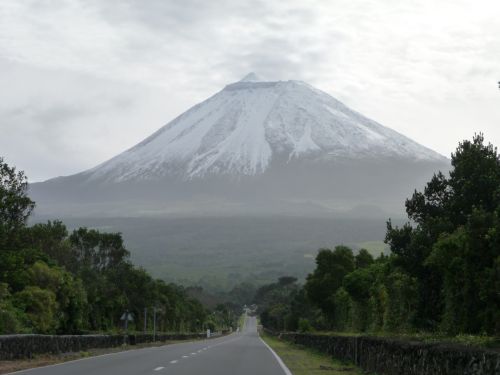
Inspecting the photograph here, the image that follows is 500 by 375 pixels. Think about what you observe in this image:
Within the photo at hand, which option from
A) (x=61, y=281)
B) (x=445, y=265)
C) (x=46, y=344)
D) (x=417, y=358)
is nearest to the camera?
(x=417, y=358)

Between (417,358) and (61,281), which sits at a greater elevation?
(61,281)

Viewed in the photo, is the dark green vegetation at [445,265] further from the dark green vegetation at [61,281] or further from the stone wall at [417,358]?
the dark green vegetation at [61,281]

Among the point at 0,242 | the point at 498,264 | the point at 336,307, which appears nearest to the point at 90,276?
the point at 336,307

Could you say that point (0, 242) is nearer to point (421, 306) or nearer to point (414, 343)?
point (421, 306)

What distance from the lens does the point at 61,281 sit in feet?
197

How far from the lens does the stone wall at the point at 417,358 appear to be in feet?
45.5

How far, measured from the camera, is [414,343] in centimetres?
1892

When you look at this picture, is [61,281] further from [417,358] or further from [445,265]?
[417,358]

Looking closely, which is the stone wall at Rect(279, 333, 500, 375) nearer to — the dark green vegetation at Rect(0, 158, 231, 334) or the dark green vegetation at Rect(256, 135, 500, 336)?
the dark green vegetation at Rect(256, 135, 500, 336)

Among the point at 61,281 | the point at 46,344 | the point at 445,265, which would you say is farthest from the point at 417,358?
the point at 61,281

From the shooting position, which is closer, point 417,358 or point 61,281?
point 417,358

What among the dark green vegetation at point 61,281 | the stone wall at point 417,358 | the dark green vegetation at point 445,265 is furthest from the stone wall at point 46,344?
the dark green vegetation at point 445,265

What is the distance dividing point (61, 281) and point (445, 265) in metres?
33.5

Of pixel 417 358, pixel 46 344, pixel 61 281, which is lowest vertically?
pixel 46 344
